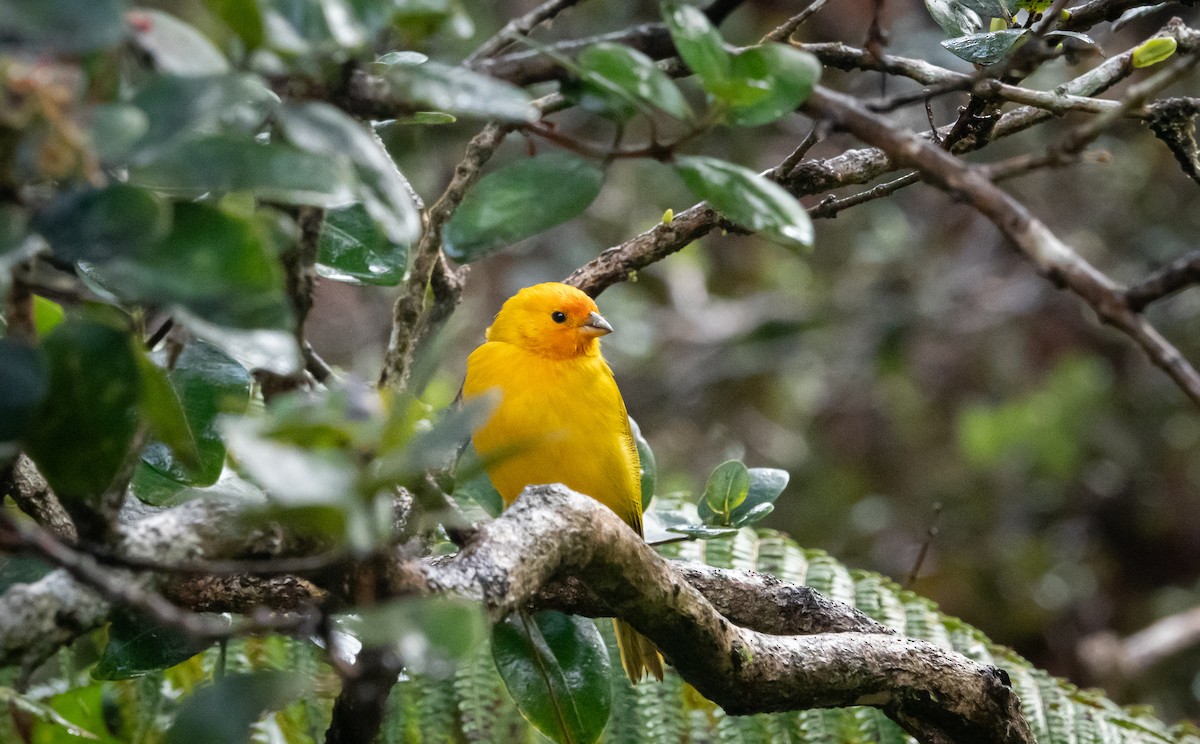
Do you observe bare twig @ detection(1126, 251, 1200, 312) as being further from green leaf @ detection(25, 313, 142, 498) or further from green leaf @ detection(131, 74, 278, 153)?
green leaf @ detection(25, 313, 142, 498)

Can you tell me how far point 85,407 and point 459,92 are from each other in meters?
0.44

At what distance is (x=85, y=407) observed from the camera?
1021 mm

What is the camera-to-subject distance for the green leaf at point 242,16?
3.02 feet

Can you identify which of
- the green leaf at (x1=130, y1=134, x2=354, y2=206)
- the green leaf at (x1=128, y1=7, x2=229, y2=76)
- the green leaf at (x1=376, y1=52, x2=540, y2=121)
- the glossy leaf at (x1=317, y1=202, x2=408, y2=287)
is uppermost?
the green leaf at (x1=128, y1=7, x2=229, y2=76)

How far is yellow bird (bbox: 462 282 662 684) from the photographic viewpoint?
2.98 m

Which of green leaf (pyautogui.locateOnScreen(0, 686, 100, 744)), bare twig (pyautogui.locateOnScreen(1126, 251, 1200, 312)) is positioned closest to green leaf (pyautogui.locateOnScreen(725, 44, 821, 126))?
bare twig (pyautogui.locateOnScreen(1126, 251, 1200, 312))

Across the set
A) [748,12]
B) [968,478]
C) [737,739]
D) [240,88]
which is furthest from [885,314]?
[240,88]

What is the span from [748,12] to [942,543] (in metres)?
3.38

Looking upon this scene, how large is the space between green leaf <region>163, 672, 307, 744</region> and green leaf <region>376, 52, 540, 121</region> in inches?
21.4

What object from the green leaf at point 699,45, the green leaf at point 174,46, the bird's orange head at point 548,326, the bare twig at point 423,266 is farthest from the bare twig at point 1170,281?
the bird's orange head at point 548,326

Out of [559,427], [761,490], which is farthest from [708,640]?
[559,427]

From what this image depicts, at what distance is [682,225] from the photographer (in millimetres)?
2189

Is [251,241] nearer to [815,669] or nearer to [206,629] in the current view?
[206,629]

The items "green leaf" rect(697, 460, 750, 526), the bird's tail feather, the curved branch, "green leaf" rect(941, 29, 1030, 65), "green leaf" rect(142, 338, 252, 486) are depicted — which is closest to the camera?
the curved branch
